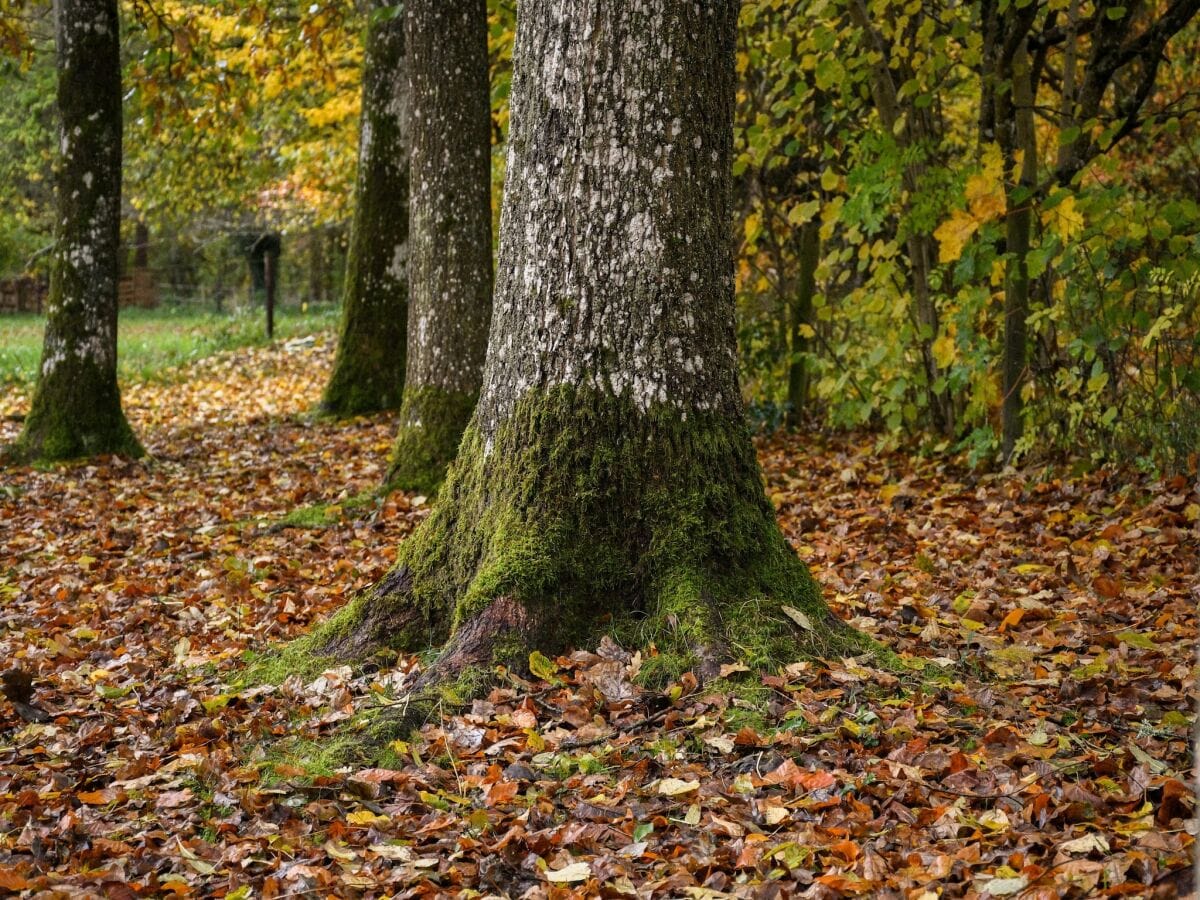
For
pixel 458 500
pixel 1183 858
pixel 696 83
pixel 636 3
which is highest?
pixel 636 3

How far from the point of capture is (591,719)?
3488 mm

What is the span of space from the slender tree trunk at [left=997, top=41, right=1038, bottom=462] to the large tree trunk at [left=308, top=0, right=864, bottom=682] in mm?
3387

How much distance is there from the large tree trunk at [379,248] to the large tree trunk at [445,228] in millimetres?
3113

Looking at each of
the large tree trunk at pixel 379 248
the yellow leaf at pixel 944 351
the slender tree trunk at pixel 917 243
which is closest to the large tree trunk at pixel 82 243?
the large tree trunk at pixel 379 248

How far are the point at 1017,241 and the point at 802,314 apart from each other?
105 inches

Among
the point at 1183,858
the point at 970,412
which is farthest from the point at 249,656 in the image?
the point at 970,412

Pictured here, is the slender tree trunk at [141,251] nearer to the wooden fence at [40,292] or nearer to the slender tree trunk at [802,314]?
the wooden fence at [40,292]

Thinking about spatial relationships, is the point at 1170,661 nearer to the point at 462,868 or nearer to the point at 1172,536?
the point at 1172,536

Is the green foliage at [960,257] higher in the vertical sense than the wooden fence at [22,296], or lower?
lower

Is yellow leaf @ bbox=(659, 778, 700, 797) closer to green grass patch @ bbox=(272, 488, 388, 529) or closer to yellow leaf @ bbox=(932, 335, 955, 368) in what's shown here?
green grass patch @ bbox=(272, 488, 388, 529)

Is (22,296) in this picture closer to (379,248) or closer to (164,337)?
(164,337)

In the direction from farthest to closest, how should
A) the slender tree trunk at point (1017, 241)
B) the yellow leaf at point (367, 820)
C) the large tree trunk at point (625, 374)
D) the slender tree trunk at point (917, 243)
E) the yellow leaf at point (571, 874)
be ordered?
1. the slender tree trunk at point (917, 243)
2. the slender tree trunk at point (1017, 241)
3. the large tree trunk at point (625, 374)
4. the yellow leaf at point (367, 820)
5. the yellow leaf at point (571, 874)

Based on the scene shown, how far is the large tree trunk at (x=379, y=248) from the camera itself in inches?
408

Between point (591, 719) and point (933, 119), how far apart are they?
6361 mm
